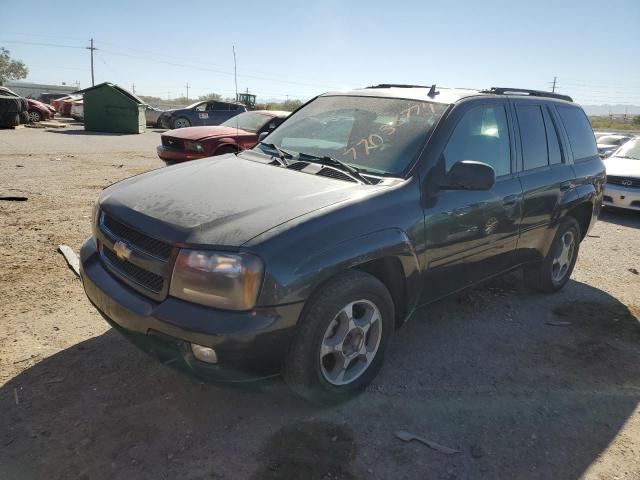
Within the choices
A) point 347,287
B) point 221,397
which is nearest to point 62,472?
point 221,397

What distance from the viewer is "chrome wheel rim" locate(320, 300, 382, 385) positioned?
274 cm

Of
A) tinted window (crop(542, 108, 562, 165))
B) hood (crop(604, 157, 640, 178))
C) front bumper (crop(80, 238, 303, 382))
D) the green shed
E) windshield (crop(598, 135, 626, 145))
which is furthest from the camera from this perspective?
the green shed

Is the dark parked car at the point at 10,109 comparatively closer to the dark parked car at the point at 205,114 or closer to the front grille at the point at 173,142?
the dark parked car at the point at 205,114

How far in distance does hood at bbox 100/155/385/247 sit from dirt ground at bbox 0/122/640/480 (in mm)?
817

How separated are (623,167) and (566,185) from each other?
5682 millimetres

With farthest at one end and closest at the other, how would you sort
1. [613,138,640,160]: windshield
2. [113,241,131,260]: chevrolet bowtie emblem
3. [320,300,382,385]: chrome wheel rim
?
[613,138,640,160]: windshield < [320,300,382,385]: chrome wheel rim < [113,241,131,260]: chevrolet bowtie emblem

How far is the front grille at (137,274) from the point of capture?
2.48m

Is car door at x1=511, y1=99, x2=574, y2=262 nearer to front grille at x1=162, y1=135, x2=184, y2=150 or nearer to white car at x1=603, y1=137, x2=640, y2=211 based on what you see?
white car at x1=603, y1=137, x2=640, y2=211

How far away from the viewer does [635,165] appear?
8.84 meters

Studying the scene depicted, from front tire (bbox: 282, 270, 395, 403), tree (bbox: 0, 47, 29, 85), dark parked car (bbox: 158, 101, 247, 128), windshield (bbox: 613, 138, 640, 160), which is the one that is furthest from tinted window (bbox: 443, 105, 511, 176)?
tree (bbox: 0, 47, 29, 85)

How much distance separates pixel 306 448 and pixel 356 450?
258mm

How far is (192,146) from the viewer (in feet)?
29.2

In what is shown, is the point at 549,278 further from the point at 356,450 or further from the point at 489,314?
the point at 356,450

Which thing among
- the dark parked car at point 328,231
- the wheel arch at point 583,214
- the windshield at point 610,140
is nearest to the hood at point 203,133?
the dark parked car at point 328,231
